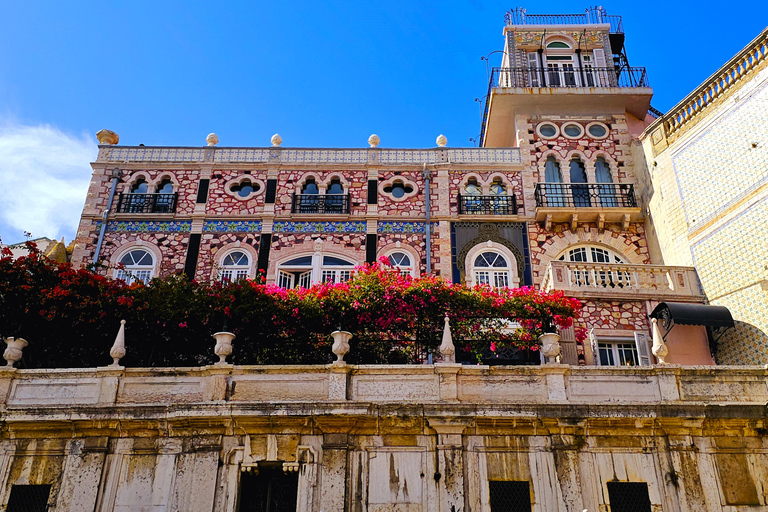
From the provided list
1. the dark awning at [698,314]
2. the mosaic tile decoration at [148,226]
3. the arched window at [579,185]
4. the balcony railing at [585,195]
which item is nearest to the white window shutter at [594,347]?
the dark awning at [698,314]

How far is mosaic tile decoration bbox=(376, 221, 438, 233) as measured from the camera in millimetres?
19984

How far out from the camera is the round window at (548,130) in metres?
21.6

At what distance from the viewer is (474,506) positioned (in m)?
11.7

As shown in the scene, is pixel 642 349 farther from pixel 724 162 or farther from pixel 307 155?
pixel 307 155

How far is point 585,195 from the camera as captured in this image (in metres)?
20.4

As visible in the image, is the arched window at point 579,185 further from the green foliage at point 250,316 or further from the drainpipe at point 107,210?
the drainpipe at point 107,210

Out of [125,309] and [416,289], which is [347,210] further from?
[125,309]

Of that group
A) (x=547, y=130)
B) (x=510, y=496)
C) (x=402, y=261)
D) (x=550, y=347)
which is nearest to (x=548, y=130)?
(x=547, y=130)

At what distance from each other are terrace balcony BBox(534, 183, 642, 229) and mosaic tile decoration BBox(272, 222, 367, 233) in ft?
16.1

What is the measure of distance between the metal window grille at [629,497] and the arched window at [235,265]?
35.8 feet

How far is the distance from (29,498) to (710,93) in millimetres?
17107

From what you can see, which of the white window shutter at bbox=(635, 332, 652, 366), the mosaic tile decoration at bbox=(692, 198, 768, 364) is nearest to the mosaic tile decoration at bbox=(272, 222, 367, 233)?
the white window shutter at bbox=(635, 332, 652, 366)

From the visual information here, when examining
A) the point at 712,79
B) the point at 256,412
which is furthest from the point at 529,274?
the point at 256,412

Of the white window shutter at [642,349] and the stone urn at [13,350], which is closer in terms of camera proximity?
the stone urn at [13,350]
